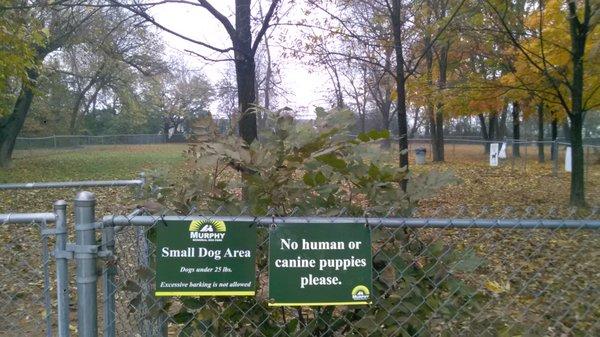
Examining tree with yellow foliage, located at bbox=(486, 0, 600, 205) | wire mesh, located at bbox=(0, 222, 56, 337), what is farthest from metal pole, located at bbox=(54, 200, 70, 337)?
tree with yellow foliage, located at bbox=(486, 0, 600, 205)

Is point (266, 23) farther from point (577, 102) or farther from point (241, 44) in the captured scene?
point (577, 102)

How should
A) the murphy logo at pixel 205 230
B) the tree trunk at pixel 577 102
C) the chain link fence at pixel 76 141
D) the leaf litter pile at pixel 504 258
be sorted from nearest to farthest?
the murphy logo at pixel 205 230 < the leaf litter pile at pixel 504 258 < the tree trunk at pixel 577 102 < the chain link fence at pixel 76 141

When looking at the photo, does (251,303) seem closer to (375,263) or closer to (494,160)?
(375,263)

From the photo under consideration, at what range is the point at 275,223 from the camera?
2.10 meters

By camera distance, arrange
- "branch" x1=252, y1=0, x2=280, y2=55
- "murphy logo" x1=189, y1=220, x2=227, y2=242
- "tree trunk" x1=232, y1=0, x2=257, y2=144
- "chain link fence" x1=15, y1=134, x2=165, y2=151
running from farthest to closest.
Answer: "chain link fence" x1=15, y1=134, x2=165, y2=151
"branch" x1=252, y1=0, x2=280, y2=55
"tree trunk" x1=232, y1=0, x2=257, y2=144
"murphy logo" x1=189, y1=220, x2=227, y2=242

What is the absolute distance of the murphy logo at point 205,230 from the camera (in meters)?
2.08

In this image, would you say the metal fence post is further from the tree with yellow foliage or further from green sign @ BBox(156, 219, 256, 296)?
the tree with yellow foliage

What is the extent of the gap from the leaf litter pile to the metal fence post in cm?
47

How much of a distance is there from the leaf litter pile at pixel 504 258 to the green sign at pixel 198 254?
0.58 meters

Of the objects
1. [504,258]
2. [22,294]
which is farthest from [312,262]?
[22,294]

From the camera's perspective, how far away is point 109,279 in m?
2.28

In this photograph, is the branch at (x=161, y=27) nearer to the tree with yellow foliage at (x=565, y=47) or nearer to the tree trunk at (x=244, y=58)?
the tree trunk at (x=244, y=58)

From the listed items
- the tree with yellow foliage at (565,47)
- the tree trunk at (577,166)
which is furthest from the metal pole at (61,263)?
the tree trunk at (577,166)

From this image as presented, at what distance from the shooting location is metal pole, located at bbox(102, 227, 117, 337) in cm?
219
